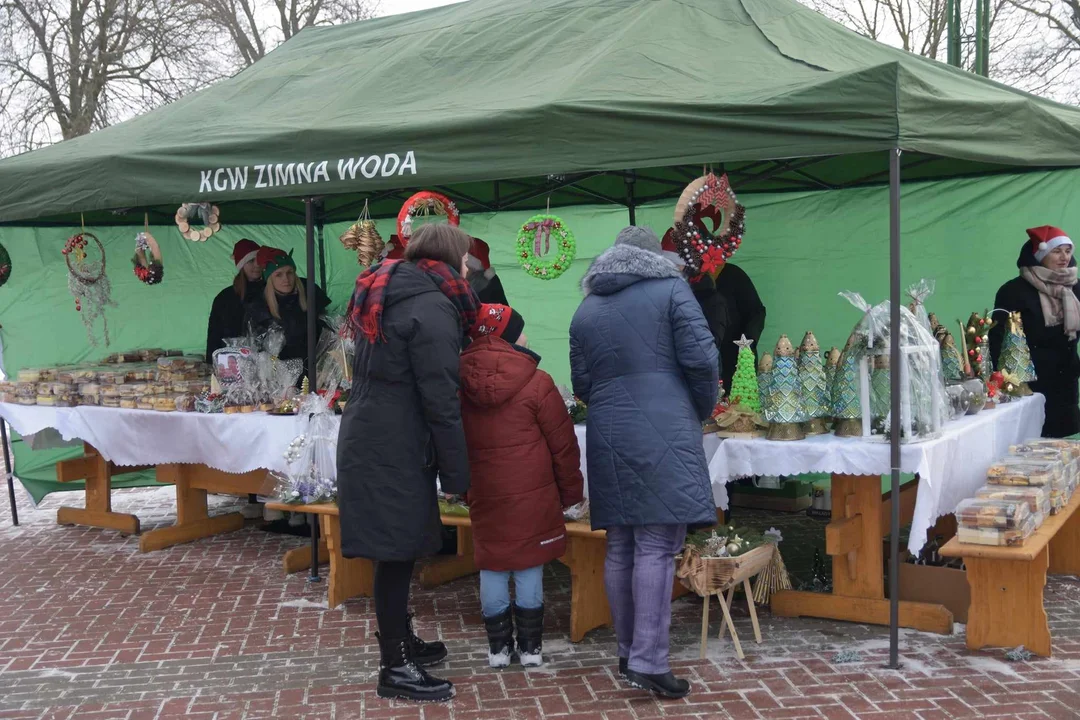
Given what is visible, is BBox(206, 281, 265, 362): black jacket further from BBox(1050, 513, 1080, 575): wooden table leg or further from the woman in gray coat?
BBox(1050, 513, 1080, 575): wooden table leg

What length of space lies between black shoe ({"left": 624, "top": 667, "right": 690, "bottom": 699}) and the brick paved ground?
0.05 m

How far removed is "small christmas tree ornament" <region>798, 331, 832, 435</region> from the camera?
4703 mm

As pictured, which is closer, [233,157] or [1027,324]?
[233,157]

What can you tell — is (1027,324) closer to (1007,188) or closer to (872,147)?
(1007,188)

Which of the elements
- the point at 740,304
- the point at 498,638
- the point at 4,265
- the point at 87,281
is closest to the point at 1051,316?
the point at 740,304

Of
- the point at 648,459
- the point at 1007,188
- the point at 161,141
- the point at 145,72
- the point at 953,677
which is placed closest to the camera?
the point at 648,459

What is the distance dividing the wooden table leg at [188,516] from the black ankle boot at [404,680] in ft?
9.77

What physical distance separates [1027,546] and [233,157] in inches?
168

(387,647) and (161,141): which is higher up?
(161,141)

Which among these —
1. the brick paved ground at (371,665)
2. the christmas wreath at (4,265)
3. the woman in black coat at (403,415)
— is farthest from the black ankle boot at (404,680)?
the christmas wreath at (4,265)

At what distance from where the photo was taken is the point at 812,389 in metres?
4.72

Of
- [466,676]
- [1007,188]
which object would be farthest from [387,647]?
[1007,188]

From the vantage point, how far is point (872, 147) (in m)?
4.04

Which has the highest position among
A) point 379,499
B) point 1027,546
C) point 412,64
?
point 412,64
